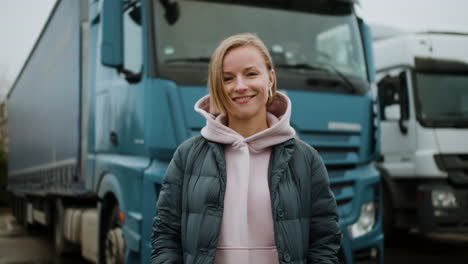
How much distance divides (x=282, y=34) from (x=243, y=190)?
102 inches

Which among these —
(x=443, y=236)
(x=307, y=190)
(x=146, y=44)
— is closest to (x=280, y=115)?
(x=307, y=190)

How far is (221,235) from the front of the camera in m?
1.85

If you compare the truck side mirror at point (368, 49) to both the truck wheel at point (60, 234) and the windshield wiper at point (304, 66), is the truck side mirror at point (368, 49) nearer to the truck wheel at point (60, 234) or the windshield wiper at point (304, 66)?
the windshield wiper at point (304, 66)

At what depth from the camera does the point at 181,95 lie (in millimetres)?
3670

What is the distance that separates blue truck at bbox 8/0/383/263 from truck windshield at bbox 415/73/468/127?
7.58ft

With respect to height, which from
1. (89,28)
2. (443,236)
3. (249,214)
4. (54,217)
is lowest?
(443,236)

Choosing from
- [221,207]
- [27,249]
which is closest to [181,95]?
[221,207]

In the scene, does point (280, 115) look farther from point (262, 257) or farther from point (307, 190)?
point (262, 257)

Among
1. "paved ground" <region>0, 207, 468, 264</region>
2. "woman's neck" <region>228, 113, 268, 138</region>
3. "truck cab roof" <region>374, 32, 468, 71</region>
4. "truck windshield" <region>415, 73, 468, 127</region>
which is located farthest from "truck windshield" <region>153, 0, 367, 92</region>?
"paved ground" <region>0, 207, 468, 264</region>

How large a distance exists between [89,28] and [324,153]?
258 cm

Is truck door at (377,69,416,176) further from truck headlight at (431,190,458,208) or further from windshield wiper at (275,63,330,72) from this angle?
windshield wiper at (275,63,330,72)

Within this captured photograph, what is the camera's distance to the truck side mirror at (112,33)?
404cm

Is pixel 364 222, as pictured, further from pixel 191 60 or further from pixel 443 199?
pixel 443 199

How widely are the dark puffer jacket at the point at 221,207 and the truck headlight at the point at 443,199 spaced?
4.92m
